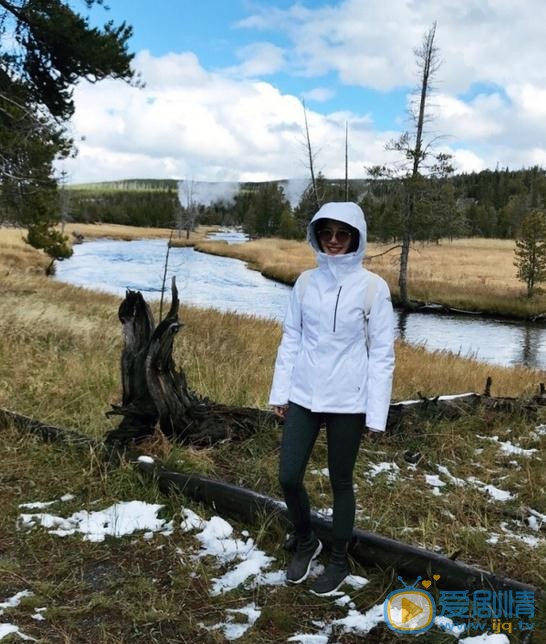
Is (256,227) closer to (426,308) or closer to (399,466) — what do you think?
(426,308)

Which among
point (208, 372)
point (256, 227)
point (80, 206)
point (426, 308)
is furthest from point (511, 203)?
point (208, 372)

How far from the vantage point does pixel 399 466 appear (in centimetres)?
505

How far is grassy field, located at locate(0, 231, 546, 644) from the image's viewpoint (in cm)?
281

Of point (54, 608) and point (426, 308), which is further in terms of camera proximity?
point (426, 308)

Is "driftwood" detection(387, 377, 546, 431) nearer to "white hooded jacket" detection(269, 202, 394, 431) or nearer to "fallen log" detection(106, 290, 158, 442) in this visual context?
"fallen log" detection(106, 290, 158, 442)

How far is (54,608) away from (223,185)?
6722 inches

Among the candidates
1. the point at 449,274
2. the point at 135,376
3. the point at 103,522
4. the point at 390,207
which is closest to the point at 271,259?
the point at 449,274

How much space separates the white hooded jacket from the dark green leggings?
3.2 inches

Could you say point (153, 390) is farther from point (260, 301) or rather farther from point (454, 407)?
point (260, 301)

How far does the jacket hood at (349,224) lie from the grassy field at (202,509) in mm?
1692

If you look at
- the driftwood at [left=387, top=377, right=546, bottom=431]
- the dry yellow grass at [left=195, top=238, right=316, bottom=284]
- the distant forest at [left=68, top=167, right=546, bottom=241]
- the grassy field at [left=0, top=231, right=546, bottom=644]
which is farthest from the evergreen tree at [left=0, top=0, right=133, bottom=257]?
the dry yellow grass at [left=195, top=238, right=316, bottom=284]

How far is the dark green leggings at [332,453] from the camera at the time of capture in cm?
293

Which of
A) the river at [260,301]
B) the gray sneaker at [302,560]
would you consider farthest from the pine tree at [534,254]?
the gray sneaker at [302,560]

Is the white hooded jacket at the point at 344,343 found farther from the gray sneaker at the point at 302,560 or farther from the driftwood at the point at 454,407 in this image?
the driftwood at the point at 454,407
